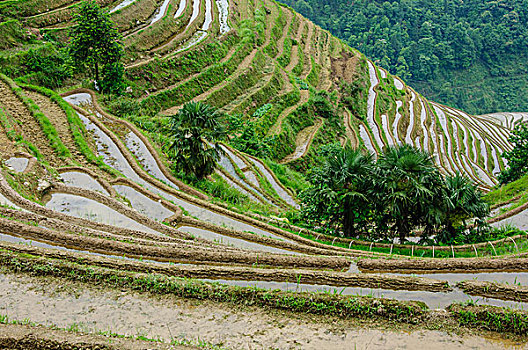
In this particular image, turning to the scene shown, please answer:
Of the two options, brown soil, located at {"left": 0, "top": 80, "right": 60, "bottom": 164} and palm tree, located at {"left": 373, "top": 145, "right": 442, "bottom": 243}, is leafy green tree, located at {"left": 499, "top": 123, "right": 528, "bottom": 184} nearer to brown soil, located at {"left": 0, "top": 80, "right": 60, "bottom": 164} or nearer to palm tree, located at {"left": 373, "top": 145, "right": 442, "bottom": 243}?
palm tree, located at {"left": 373, "top": 145, "right": 442, "bottom": 243}

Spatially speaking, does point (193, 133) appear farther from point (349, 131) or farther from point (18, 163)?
→ point (349, 131)

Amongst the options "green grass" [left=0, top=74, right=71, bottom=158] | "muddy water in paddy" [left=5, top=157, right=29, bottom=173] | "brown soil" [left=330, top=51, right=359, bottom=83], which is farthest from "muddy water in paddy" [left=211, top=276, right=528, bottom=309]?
"brown soil" [left=330, top=51, right=359, bottom=83]

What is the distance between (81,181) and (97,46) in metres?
16.3

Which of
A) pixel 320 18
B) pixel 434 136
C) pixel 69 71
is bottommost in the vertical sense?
pixel 69 71

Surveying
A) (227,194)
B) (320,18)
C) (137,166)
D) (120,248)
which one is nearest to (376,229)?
(227,194)

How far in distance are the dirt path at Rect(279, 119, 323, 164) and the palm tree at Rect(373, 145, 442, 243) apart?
67.6ft

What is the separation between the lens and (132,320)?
9391 millimetres

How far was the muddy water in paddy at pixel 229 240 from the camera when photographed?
1474cm

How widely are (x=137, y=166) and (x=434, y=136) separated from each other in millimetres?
50389

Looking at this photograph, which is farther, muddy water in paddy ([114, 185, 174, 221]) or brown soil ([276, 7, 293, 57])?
brown soil ([276, 7, 293, 57])

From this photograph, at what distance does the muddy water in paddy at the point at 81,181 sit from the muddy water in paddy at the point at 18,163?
174 centimetres

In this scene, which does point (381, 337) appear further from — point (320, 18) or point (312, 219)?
point (320, 18)

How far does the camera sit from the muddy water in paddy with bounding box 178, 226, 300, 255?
1474 cm

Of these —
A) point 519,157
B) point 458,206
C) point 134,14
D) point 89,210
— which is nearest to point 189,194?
point 89,210
